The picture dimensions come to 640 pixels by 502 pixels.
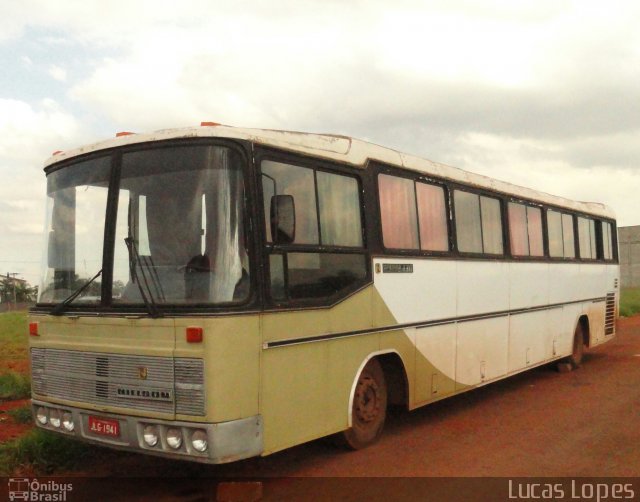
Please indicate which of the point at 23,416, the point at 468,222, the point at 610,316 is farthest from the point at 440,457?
the point at 610,316

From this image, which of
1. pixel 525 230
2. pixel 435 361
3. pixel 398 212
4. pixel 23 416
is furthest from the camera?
pixel 525 230

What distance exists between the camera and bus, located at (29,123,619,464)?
220 inches

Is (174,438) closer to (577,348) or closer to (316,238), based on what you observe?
(316,238)

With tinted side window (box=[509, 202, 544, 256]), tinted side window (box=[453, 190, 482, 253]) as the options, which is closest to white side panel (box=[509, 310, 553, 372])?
tinted side window (box=[509, 202, 544, 256])

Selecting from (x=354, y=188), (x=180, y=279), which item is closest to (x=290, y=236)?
(x=180, y=279)

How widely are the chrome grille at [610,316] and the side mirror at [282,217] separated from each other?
11029 mm

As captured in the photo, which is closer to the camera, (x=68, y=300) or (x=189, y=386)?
(x=189, y=386)

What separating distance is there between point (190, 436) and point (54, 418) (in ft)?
5.34

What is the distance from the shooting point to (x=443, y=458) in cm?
712

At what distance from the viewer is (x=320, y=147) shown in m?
6.85

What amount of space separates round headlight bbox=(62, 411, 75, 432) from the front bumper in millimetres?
215

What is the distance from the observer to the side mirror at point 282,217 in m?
5.93

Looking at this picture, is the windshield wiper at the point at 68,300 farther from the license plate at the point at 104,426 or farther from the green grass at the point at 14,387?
the green grass at the point at 14,387

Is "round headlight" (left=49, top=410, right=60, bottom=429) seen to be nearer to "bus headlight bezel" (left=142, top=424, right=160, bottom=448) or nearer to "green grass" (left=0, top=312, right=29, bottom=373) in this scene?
"bus headlight bezel" (left=142, top=424, right=160, bottom=448)
